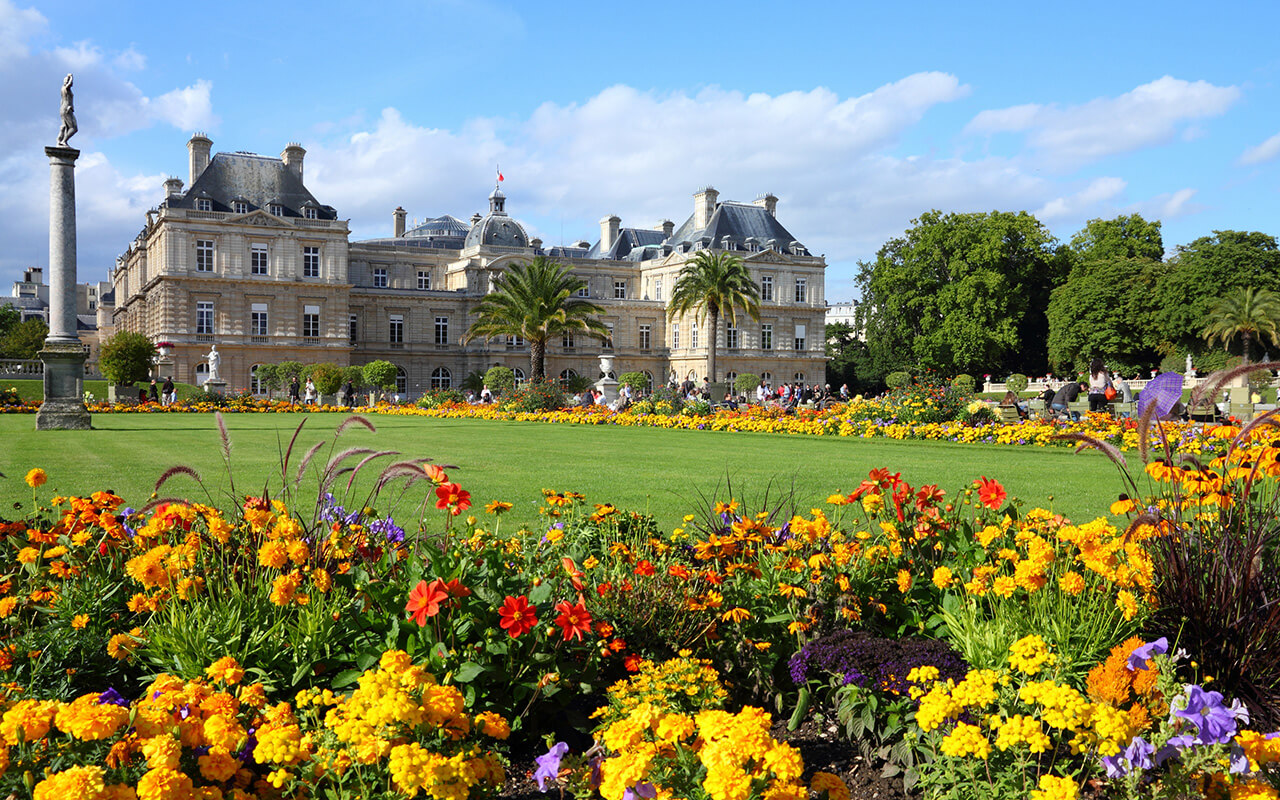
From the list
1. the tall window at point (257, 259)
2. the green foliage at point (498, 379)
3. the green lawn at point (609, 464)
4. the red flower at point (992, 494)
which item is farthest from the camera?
the tall window at point (257, 259)

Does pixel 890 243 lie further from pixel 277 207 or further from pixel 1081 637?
pixel 1081 637

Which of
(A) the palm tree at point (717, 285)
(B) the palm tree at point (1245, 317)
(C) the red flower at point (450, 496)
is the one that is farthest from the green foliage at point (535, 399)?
(B) the palm tree at point (1245, 317)

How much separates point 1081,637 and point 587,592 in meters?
1.72

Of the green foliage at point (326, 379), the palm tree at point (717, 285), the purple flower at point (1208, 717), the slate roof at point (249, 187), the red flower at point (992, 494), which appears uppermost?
the slate roof at point (249, 187)

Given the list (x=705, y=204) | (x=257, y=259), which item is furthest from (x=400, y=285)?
(x=705, y=204)

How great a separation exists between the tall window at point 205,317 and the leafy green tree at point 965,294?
120 ft

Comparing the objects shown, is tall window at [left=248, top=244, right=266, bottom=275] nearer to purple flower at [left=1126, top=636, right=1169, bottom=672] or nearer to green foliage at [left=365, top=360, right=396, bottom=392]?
green foliage at [left=365, top=360, right=396, bottom=392]

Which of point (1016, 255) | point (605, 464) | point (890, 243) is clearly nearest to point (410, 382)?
point (890, 243)

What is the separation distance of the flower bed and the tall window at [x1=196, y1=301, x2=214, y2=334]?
156 feet

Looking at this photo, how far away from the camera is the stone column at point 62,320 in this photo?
58.4 ft

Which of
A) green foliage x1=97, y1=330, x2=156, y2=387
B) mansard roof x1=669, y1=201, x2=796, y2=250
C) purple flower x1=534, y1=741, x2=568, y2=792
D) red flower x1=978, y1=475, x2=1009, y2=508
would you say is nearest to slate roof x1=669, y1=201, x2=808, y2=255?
mansard roof x1=669, y1=201, x2=796, y2=250

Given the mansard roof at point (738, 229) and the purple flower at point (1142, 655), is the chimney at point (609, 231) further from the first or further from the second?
the purple flower at point (1142, 655)

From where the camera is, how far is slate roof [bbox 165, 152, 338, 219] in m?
48.0

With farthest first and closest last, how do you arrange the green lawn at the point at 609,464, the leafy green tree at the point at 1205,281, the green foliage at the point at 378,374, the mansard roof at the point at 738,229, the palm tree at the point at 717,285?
the mansard roof at the point at 738,229, the leafy green tree at the point at 1205,281, the palm tree at the point at 717,285, the green foliage at the point at 378,374, the green lawn at the point at 609,464
